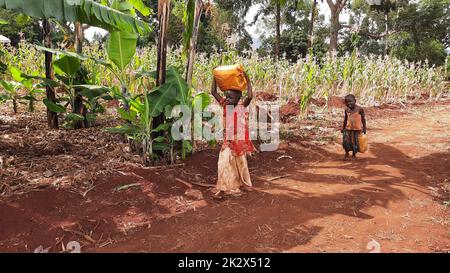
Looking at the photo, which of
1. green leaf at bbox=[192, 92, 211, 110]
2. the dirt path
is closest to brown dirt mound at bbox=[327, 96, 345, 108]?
the dirt path

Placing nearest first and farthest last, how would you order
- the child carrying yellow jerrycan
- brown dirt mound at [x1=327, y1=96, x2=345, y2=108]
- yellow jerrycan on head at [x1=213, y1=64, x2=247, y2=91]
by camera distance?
yellow jerrycan on head at [x1=213, y1=64, x2=247, y2=91]
the child carrying yellow jerrycan
brown dirt mound at [x1=327, y1=96, x2=345, y2=108]

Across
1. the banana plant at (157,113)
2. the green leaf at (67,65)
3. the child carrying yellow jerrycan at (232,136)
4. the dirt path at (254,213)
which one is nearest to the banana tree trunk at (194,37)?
the banana plant at (157,113)

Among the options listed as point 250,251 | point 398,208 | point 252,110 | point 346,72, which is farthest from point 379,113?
point 250,251

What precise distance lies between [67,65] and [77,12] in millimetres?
2188

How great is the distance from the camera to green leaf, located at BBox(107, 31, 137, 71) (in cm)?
446

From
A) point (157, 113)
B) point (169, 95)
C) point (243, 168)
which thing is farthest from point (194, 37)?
point (243, 168)

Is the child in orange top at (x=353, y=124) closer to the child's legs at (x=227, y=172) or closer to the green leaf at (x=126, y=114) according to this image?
the child's legs at (x=227, y=172)

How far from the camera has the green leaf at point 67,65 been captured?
17.7ft

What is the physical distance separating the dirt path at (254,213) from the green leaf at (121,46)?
1.49 m

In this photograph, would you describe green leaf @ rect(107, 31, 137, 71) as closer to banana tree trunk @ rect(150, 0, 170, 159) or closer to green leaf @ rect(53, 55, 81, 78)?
banana tree trunk @ rect(150, 0, 170, 159)

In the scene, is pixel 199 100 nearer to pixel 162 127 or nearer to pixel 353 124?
pixel 162 127

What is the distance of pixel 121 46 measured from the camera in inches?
177

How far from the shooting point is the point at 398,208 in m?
3.70

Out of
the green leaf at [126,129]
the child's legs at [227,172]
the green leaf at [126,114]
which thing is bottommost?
the child's legs at [227,172]
